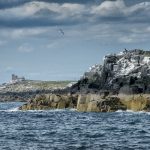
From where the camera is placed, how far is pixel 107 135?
6562 centimetres

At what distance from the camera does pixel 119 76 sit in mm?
162500

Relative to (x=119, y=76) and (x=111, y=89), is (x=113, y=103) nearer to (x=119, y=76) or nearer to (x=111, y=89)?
(x=111, y=89)

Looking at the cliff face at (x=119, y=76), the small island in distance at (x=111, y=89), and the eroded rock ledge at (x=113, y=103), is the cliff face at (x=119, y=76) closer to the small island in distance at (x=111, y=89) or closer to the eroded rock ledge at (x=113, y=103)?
the small island in distance at (x=111, y=89)

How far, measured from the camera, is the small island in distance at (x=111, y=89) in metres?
128

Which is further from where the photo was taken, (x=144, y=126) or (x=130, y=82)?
(x=130, y=82)

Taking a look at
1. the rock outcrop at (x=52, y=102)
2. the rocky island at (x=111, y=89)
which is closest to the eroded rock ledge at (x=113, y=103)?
the rocky island at (x=111, y=89)

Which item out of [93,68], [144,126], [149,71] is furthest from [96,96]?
[144,126]

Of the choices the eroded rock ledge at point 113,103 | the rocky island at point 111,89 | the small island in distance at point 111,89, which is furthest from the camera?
the small island in distance at point 111,89

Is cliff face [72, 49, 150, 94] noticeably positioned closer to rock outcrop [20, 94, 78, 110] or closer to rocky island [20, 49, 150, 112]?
rocky island [20, 49, 150, 112]

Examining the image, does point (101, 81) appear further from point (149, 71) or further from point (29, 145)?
point (29, 145)

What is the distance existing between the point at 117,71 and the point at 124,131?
101 m

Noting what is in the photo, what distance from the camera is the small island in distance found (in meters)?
128

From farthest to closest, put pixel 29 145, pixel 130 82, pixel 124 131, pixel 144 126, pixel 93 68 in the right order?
pixel 93 68 → pixel 130 82 → pixel 144 126 → pixel 124 131 → pixel 29 145

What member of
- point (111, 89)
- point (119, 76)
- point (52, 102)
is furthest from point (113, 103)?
point (119, 76)
